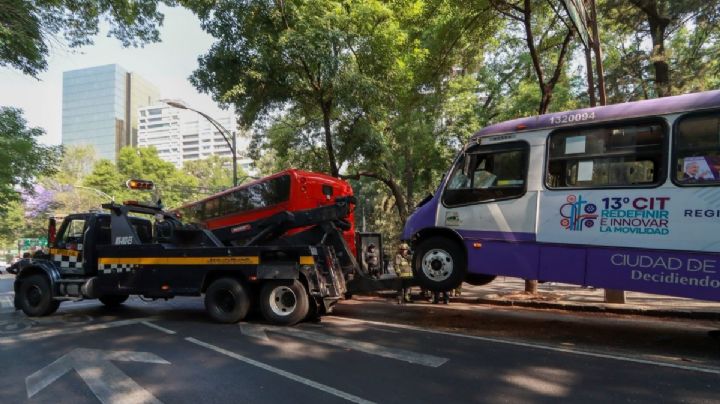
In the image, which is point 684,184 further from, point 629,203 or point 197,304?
point 197,304

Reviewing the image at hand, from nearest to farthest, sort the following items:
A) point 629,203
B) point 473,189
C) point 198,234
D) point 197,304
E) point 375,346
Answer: point 629,203
point 375,346
point 473,189
point 198,234
point 197,304

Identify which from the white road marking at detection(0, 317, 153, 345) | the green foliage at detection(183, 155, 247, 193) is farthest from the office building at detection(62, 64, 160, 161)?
the white road marking at detection(0, 317, 153, 345)

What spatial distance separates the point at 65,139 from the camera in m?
132

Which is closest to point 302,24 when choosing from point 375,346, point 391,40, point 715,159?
point 391,40

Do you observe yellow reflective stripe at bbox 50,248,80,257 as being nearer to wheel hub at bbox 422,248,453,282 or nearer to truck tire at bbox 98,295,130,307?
truck tire at bbox 98,295,130,307

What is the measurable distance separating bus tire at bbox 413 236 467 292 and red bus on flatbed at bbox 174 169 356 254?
99.9 inches

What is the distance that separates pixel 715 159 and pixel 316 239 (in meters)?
6.26

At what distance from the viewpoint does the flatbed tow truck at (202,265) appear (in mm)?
8383

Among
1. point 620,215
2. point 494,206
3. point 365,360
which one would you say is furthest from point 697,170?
point 365,360

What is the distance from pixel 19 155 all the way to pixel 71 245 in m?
12.1

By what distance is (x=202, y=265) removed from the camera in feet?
29.0

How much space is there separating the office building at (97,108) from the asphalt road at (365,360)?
125 metres

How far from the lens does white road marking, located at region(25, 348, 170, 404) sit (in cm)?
473

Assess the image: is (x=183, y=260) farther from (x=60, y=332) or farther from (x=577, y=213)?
(x=577, y=213)
